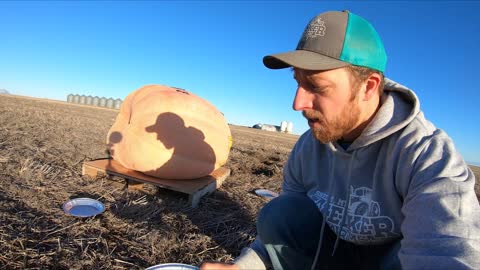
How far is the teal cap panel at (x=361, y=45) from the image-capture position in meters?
1.30

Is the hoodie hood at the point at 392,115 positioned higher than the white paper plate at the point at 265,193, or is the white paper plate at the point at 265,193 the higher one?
the hoodie hood at the point at 392,115

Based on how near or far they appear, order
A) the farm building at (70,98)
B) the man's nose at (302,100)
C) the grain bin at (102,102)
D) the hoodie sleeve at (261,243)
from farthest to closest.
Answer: the farm building at (70,98)
the grain bin at (102,102)
the hoodie sleeve at (261,243)
the man's nose at (302,100)

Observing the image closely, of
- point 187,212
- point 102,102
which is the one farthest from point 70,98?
point 187,212

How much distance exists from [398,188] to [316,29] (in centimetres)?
70

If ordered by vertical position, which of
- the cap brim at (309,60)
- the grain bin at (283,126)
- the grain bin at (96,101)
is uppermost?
the cap brim at (309,60)

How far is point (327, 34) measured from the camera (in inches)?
52.3

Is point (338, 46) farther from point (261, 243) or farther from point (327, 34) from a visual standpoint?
point (261, 243)

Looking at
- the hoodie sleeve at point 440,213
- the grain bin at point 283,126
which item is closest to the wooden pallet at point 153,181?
the hoodie sleeve at point 440,213

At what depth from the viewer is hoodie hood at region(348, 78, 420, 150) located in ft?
4.15

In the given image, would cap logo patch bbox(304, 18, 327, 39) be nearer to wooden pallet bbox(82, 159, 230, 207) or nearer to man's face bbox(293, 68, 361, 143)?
man's face bbox(293, 68, 361, 143)

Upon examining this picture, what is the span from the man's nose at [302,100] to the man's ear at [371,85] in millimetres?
223

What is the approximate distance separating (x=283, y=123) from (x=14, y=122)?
46.5 metres

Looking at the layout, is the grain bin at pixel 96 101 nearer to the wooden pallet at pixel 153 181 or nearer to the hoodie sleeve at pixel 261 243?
the wooden pallet at pixel 153 181

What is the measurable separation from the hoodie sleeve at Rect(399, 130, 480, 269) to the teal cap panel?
1.32 feet
